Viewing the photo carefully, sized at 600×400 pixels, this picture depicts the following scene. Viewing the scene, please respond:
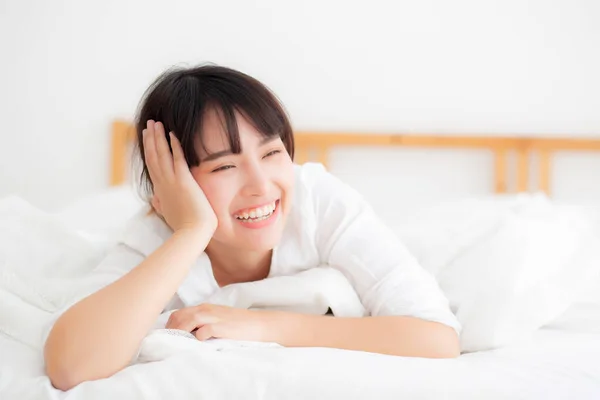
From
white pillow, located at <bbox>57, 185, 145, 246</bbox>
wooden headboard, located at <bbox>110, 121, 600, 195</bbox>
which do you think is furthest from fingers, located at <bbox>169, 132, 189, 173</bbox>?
wooden headboard, located at <bbox>110, 121, 600, 195</bbox>

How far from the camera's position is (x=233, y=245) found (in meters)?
1.17

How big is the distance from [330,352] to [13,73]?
6.20 ft

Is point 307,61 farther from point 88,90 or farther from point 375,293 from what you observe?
point 375,293

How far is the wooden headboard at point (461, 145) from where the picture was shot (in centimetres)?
240

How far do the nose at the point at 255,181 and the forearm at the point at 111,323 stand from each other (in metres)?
0.14

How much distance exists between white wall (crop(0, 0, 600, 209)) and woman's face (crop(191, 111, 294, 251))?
1339mm

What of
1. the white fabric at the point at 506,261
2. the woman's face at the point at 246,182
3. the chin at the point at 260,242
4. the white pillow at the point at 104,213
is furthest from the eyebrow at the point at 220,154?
the white pillow at the point at 104,213

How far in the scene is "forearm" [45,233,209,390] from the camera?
2.85 feet

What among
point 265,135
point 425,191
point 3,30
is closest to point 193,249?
point 265,135

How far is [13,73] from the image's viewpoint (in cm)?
247

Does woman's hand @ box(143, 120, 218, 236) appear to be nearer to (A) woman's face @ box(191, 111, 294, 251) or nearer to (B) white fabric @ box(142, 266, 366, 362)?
(A) woman's face @ box(191, 111, 294, 251)

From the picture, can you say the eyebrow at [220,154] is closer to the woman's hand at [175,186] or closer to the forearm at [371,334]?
the woman's hand at [175,186]

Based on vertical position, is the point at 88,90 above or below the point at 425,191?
above

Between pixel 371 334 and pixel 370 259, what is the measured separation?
0.51ft
